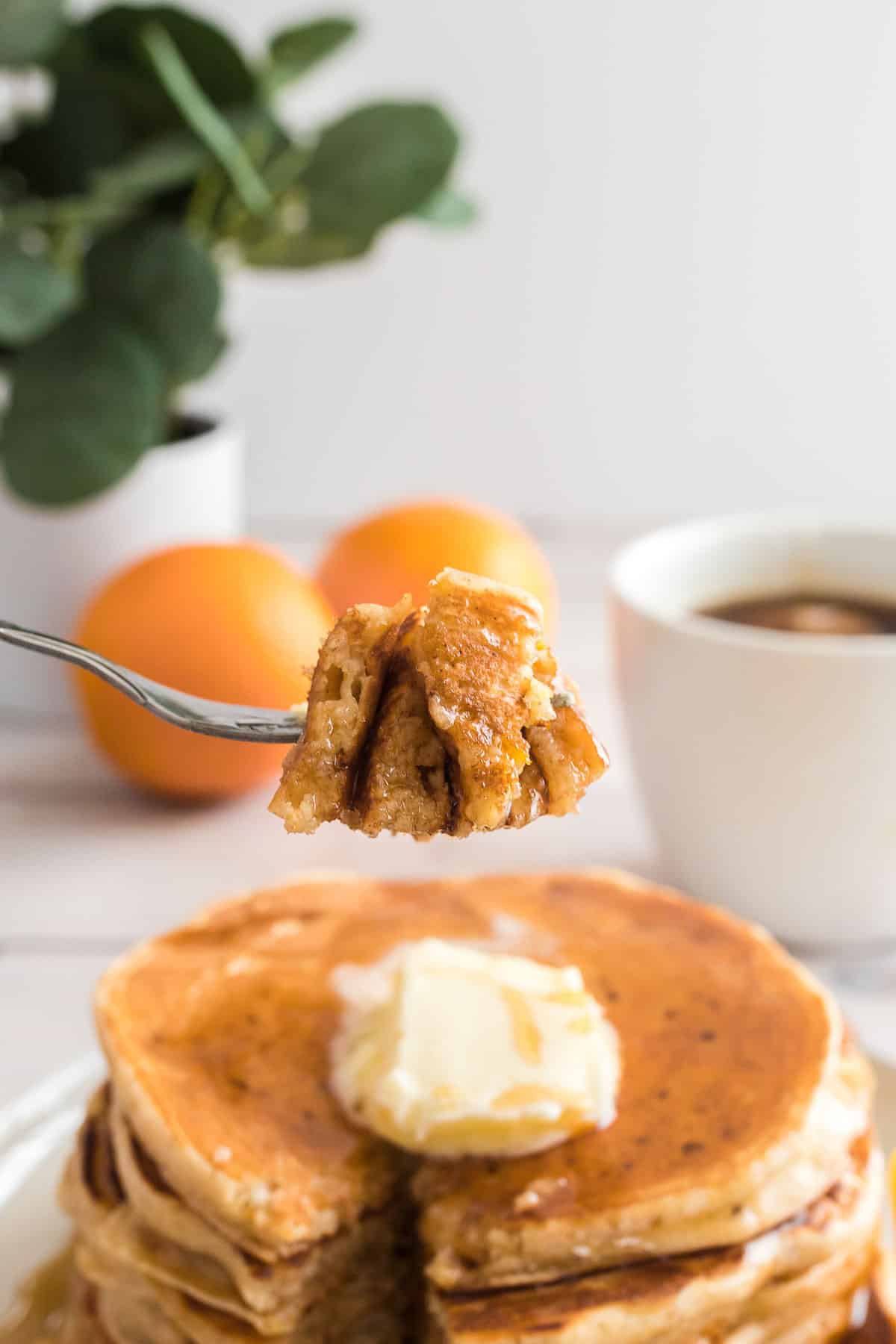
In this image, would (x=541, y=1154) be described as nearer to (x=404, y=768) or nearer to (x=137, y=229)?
(x=404, y=768)

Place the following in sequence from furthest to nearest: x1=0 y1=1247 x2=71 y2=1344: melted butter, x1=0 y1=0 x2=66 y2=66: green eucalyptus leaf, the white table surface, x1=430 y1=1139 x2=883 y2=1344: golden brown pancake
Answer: x1=0 y1=0 x2=66 y2=66: green eucalyptus leaf
the white table surface
x1=0 y1=1247 x2=71 y2=1344: melted butter
x1=430 y1=1139 x2=883 y2=1344: golden brown pancake

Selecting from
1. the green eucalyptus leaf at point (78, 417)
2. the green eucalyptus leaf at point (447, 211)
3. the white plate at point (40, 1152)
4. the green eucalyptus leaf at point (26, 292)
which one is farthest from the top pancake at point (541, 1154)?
the green eucalyptus leaf at point (447, 211)

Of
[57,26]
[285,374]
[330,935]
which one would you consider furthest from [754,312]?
[330,935]

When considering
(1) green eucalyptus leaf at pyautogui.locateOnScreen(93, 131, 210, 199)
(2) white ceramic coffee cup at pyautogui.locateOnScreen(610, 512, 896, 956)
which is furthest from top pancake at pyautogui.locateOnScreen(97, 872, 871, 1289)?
(1) green eucalyptus leaf at pyautogui.locateOnScreen(93, 131, 210, 199)

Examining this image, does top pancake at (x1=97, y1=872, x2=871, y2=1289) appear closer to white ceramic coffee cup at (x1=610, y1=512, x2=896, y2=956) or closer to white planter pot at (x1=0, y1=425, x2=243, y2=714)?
white ceramic coffee cup at (x1=610, y1=512, x2=896, y2=956)

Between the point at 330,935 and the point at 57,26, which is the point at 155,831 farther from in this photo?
the point at 57,26

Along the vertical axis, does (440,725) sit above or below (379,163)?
below

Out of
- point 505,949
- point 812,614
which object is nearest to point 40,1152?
point 505,949
